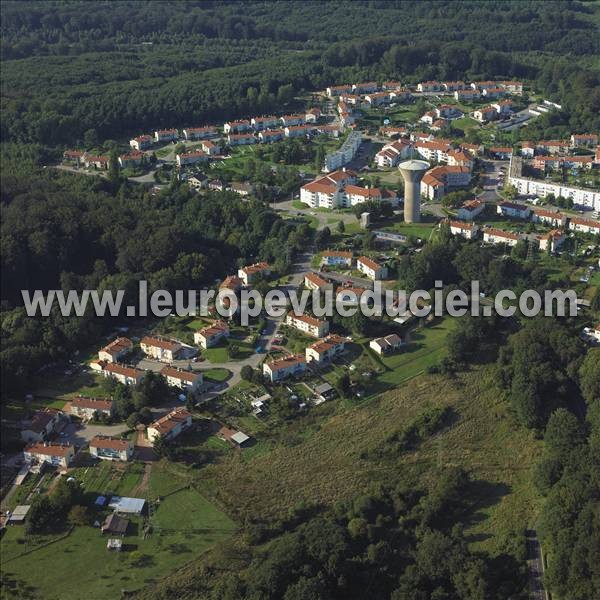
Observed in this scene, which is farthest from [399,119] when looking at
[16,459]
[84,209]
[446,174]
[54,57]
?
[16,459]

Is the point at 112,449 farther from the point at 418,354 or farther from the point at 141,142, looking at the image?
the point at 141,142

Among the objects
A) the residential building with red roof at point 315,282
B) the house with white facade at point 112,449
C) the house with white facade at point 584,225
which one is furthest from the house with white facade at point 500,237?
the house with white facade at point 112,449

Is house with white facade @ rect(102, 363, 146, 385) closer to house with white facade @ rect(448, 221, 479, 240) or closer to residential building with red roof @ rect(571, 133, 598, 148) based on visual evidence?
house with white facade @ rect(448, 221, 479, 240)

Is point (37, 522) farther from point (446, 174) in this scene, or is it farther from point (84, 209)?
point (446, 174)

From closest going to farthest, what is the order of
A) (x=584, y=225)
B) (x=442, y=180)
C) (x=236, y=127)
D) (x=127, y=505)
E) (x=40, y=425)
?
(x=127, y=505) < (x=40, y=425) < (x=584, y=225) < (x=442, y=180) < (x=236, y=127)

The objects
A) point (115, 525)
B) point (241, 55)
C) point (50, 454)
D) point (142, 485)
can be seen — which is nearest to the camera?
point (115, 525)

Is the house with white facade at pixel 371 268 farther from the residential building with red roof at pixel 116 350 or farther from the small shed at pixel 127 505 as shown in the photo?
the small shed at pixel 127 505

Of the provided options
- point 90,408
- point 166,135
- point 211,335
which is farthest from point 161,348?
point 166,135
